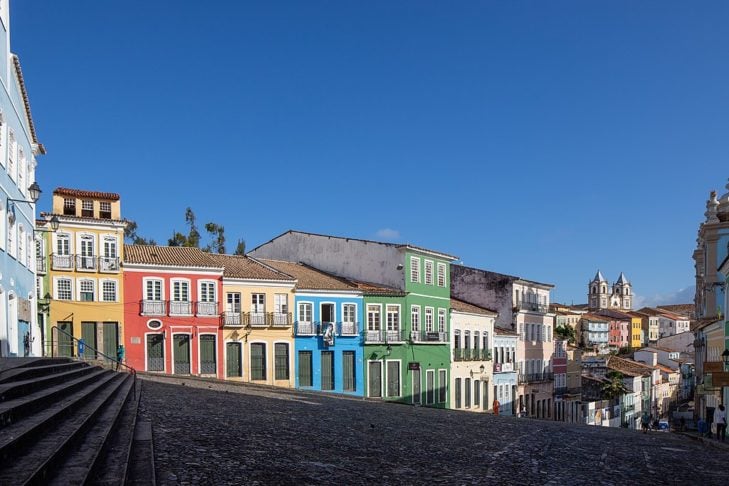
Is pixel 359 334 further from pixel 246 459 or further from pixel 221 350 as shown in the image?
pixel 246 459

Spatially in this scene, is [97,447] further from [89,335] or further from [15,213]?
[89,335]

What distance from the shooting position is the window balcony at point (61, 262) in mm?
34031

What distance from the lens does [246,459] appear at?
945cm

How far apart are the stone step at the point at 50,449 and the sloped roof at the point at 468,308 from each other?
3988 centimetres

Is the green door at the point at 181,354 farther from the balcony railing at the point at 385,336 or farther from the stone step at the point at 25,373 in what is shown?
the stone step at the point at 25,373

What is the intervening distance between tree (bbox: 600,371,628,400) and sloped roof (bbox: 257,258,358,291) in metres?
39.9

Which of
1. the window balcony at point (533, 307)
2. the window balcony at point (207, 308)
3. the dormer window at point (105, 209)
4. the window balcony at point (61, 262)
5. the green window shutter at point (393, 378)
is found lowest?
the green window shutter at point (393, 378)

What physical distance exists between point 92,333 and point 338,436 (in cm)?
2464

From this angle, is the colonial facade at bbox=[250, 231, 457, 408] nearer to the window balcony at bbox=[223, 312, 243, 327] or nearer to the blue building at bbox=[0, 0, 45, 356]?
the window balcony at bbox=[223, 312, 243, 327]

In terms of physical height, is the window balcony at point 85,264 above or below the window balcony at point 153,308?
above

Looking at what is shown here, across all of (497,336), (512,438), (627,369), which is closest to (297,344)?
(497,336)

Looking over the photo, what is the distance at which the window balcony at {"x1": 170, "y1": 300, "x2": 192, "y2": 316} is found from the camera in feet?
Result: 119

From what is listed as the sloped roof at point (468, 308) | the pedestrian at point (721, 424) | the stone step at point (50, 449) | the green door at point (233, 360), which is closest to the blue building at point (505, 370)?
Answer: the sloped roof at point (468, 308)

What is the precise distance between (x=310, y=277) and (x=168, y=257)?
8885 mm
